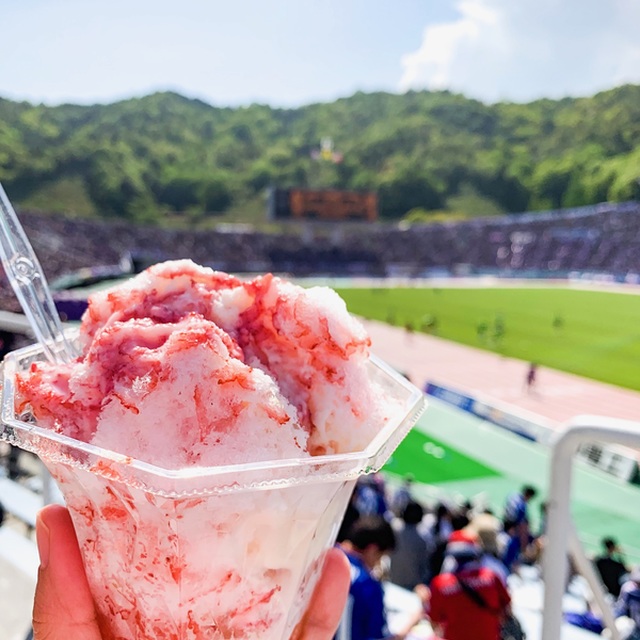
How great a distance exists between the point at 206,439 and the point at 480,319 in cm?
2743

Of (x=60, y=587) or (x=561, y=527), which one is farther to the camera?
(x=561, y=527)

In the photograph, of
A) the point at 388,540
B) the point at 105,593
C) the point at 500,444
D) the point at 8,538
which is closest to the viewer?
the point at 105,593

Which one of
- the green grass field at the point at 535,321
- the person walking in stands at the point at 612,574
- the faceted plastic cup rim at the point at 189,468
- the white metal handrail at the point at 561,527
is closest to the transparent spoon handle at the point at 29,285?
the faceted plastic cup rim at the point at 189,468

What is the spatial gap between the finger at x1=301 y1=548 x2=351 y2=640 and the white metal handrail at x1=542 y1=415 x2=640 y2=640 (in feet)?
2.09

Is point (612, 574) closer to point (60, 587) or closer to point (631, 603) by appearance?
point (631, 603)

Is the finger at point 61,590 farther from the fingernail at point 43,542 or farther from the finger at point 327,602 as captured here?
the finger at point 327,602

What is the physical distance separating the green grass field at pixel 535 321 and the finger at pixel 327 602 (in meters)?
16.8

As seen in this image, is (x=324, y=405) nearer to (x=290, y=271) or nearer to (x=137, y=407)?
(x=137, y=407)

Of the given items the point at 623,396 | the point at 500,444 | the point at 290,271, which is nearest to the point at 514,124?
the point at 290,271

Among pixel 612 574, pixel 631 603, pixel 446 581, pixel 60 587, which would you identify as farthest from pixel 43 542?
pixel 612 574

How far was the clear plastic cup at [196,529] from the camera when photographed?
0.72 meters

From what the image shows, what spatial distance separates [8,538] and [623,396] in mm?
16927

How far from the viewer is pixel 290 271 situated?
47.5 m

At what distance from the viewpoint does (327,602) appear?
40.3 inches
